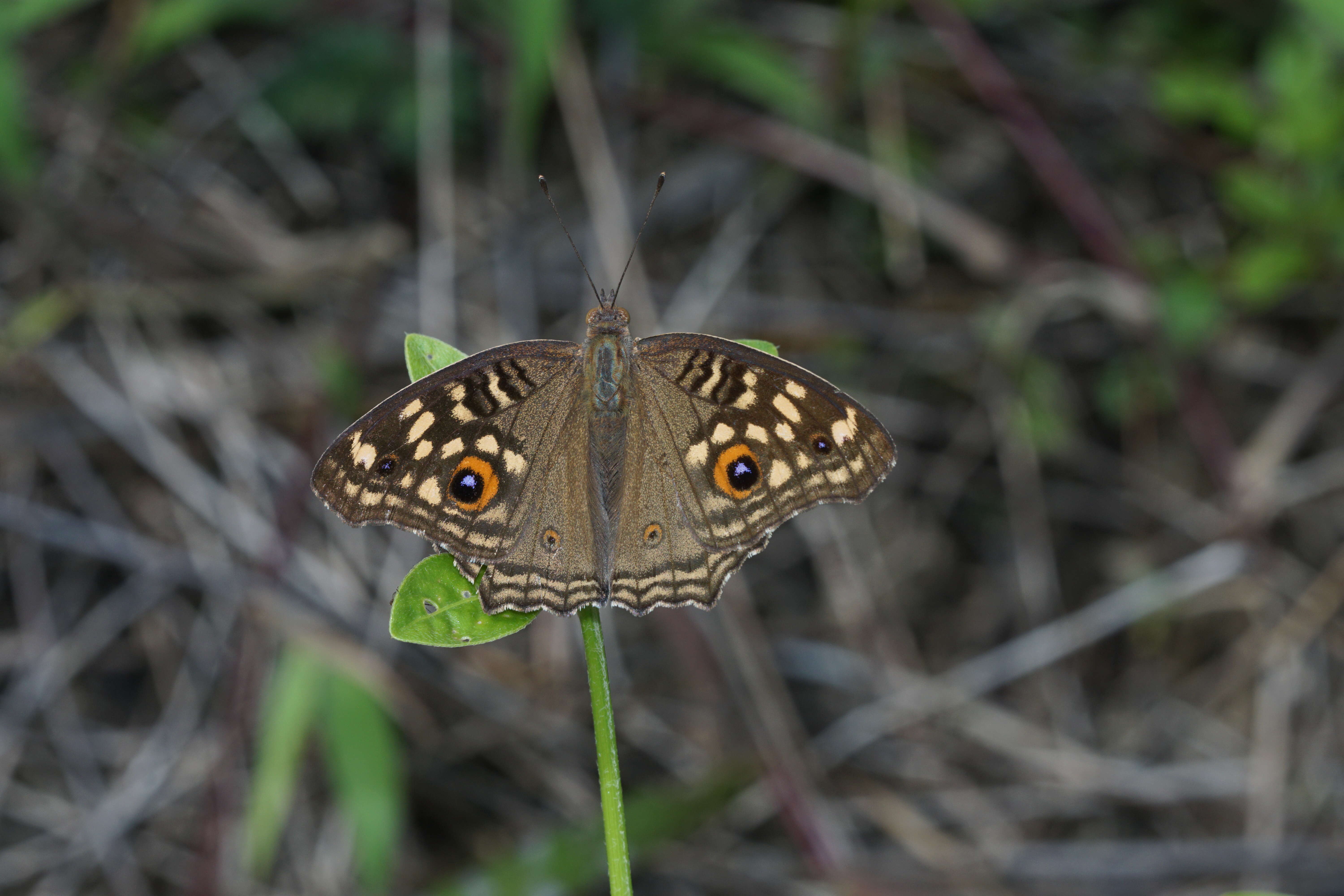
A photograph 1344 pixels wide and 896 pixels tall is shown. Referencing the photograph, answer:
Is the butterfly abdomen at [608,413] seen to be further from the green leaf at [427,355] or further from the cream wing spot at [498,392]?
the green leaf at [427,355]

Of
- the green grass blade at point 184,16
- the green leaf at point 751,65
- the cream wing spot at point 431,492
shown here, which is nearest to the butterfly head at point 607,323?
the cream wing spot at point 431,492

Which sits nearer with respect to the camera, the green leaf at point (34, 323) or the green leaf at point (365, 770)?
the green leaf at point (365, 770)

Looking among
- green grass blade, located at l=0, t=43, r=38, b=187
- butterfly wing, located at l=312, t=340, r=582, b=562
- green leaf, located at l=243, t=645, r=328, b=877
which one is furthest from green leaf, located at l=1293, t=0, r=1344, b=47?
green grass blade, located at l=0, t=43, r=38, b=187

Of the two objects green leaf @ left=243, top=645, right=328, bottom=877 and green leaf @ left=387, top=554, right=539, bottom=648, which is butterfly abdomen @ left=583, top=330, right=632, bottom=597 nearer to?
green leaf @ left=387, top=554, right=539, bottom=648

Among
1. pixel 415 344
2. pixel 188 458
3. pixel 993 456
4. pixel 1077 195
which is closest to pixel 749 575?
pixel 993 456

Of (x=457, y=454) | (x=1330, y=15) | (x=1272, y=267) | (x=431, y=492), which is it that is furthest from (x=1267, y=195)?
(x=431, y=492)

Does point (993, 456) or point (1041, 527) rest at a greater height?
point (993, 456)

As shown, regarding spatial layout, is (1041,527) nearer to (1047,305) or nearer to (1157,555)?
(1157,555)

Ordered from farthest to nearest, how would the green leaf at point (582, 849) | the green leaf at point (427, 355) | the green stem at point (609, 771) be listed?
the green leaf at point (582, 849), the green leaf at point (427, 355), the green stem at point (609, 771)
